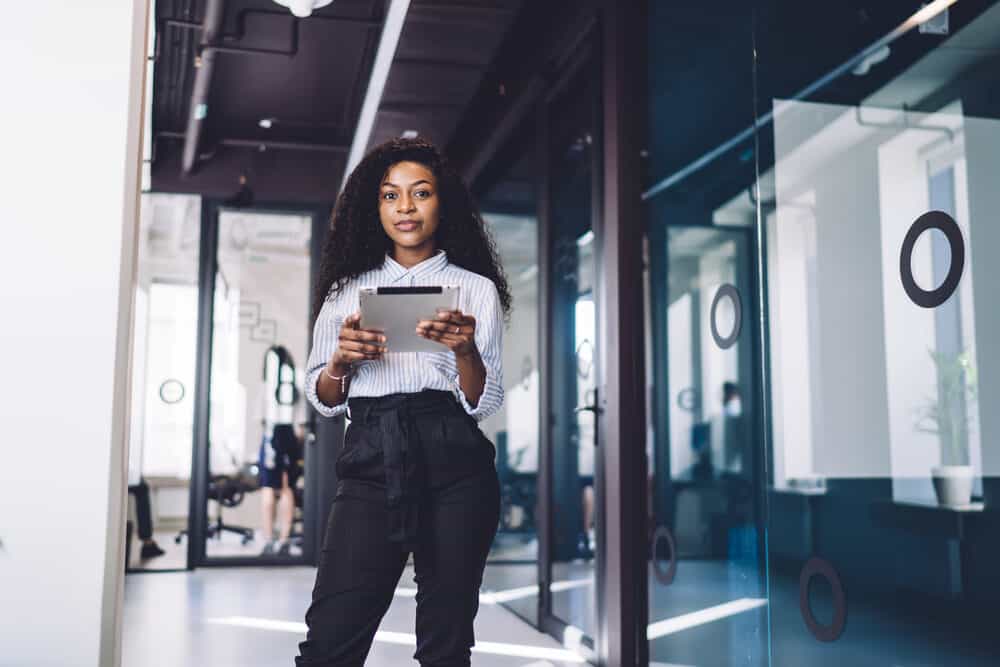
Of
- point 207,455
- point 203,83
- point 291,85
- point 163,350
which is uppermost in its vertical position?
point 291,85

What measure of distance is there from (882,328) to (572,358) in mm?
2111

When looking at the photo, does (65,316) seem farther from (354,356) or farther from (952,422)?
(952,422)

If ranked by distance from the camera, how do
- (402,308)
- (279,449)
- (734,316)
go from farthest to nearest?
1. (279,449)
2. (734,316)
3. (402,308)

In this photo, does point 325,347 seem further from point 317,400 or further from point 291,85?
point 291,85

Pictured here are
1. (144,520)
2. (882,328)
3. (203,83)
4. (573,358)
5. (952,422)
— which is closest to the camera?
(952,422)

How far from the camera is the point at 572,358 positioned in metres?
4.13

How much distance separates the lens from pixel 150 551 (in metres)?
7.25

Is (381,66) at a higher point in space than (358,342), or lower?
higher

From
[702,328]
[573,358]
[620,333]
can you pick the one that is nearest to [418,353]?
[620,333]

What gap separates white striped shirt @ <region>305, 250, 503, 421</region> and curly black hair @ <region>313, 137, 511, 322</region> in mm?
31

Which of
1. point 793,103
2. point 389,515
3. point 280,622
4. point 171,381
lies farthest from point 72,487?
point 171,381

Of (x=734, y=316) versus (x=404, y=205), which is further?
(x=734, y=316)

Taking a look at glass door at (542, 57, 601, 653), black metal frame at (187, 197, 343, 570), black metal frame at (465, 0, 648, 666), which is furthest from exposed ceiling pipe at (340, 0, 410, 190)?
black metal frame at (187, 197, 343, 570)

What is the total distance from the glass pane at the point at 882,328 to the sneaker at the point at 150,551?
584 cm
